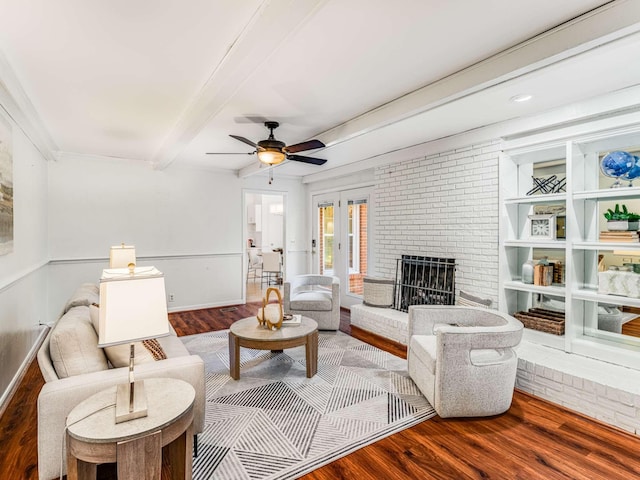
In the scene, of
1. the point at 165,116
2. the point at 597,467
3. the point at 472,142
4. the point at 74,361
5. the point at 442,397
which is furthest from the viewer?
the point at 472,142

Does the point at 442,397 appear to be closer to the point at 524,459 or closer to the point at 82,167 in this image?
the point at 524,459

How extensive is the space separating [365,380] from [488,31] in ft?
9.04

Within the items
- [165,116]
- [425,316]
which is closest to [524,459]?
[425,316]

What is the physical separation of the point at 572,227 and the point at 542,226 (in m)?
0.35

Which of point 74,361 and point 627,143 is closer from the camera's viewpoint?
point 74,361

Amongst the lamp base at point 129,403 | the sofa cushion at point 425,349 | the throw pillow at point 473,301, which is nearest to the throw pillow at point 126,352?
the lamp base at point 129,403

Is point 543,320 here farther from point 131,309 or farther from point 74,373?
point 74,373

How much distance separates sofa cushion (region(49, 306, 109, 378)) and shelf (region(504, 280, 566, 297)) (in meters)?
3.55

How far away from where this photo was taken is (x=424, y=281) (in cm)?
432

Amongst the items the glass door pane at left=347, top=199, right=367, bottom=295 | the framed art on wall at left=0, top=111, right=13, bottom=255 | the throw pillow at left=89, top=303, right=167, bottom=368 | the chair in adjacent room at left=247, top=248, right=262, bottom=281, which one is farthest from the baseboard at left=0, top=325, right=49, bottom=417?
the chair in adjacent room at left=247, top=248, right=262, bottom=281

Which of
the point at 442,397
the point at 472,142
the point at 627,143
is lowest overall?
the point at 442,397

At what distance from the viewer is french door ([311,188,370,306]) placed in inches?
223

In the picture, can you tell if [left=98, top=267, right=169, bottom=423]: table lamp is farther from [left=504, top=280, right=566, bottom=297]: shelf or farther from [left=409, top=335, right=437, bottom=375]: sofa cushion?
[left=504, top=280, right=566, bottom=297]: shelf

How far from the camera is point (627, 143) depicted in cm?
286
